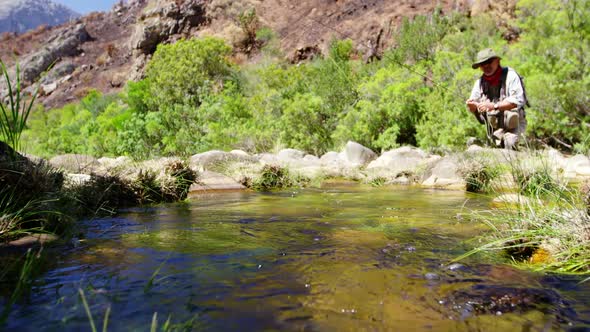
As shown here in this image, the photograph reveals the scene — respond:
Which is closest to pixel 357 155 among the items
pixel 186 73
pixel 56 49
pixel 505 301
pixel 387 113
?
pixel 387 113

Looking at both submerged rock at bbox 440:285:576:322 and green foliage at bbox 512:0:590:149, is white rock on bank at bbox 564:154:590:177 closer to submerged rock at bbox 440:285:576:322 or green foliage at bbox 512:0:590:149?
green foliage at bbox 512:0:590:149

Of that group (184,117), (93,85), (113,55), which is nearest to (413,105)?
(184,117)

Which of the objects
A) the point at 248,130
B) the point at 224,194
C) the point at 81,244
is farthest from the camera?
the point at 248,130

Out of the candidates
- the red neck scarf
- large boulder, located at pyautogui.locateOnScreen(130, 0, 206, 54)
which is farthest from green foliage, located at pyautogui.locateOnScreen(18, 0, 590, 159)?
large boulder, located at pyautogui.locateOnScreen(130, 0, 206, 54)

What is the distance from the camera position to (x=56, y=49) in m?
56.1

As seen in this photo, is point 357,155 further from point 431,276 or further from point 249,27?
point 249,27

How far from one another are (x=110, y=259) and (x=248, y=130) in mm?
15185

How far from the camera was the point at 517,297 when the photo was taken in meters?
2.03

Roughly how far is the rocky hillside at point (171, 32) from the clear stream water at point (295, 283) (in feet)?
85.0

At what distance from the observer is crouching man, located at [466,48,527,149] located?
6.54 metres

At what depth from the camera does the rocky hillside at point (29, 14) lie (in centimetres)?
12481

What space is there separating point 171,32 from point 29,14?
114 meters

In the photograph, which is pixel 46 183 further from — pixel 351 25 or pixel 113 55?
pixel 113 55

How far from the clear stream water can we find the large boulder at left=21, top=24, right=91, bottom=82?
56410 mm
